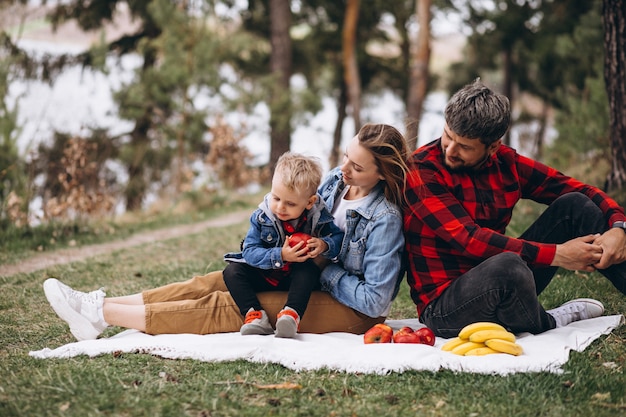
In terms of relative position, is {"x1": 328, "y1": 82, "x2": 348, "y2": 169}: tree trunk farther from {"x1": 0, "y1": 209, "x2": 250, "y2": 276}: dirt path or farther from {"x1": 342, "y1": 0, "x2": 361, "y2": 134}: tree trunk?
{"x1": 0, "y1": 209, "x2": 250, "y2": 276}: dirt path

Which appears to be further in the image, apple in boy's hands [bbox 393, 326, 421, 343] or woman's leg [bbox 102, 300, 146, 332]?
woman's leg [bbox 102, 300, 146, 332]

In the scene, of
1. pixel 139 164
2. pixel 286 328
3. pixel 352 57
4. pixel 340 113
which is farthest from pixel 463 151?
pixel 340 113

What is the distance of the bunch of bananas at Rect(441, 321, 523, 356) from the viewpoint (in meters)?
3.35

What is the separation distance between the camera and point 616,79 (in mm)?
6191

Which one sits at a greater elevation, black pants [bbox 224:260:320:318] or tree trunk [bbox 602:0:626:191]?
tree trunk [bbox 602:0:626:191]

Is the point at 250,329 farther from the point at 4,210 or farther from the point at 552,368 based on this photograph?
the point at 4,210

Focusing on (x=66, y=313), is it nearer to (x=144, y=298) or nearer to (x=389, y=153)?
(x=144, y=298)

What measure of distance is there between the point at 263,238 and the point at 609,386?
1904 mm

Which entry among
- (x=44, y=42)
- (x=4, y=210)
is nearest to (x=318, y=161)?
(x=4, y=210)

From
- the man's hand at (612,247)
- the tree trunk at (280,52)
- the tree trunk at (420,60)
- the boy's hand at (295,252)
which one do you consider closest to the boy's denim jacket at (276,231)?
the boy's hand at (295,252)

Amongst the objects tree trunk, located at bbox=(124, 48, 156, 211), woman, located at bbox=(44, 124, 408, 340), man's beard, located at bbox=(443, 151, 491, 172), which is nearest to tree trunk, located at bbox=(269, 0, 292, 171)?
tree trunk, located at bbox=(124, 48, 156, 211)

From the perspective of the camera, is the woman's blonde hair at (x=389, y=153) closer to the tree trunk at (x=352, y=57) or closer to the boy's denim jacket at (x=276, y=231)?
the boy's denim jacket at (x=276, y=231)

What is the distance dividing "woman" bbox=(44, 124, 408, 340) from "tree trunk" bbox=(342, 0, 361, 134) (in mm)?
12809

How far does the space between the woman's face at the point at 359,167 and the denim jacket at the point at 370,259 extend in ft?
0.35
